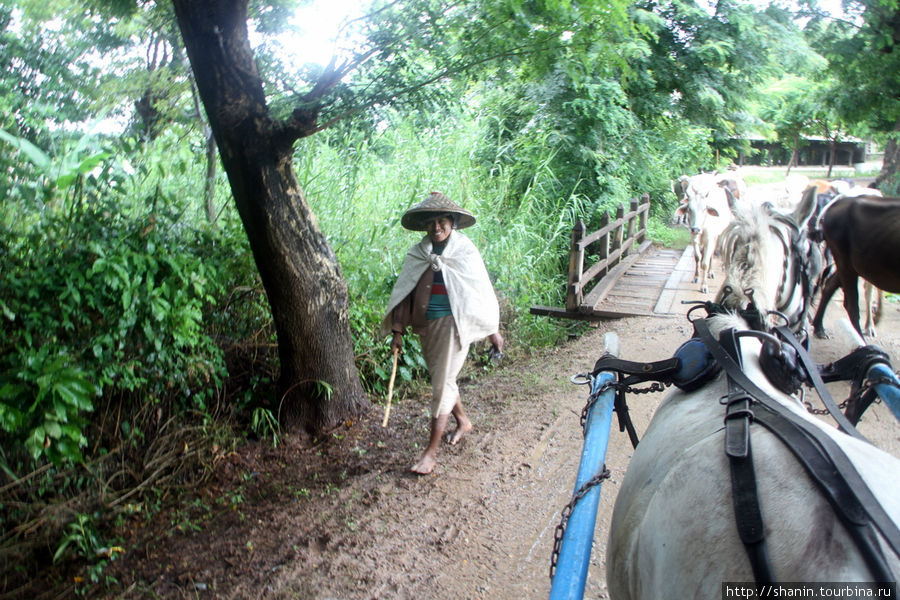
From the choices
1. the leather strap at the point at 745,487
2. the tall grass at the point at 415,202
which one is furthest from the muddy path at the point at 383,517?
the leather strap at the point at 745,487

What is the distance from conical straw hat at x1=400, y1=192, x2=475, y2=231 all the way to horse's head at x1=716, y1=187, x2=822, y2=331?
181 centimetres

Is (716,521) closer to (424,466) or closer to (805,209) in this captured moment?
(424,466)

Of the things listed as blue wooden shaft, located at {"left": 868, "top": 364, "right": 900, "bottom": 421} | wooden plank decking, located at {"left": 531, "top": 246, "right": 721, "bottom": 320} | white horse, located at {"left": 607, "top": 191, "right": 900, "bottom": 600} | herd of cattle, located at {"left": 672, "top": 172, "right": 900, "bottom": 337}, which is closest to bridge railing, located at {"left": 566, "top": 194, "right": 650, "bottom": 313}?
wooden plank decking, located at {"left": 531, "top": 246, "right": 721, "bottom": 320}

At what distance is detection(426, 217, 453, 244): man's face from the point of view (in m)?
4.08

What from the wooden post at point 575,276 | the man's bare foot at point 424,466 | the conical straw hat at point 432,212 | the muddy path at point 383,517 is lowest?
the muddy path at point 383,517

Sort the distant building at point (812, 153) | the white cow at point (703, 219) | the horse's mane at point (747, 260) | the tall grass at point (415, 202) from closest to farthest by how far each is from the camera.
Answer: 1. the horse's mane at point (747, 260)
2. the tall grass at point (415, 202)
3. the white cow at point (703, 219)
4. the distant building at point (812, 153)

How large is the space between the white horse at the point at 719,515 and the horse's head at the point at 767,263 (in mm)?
616

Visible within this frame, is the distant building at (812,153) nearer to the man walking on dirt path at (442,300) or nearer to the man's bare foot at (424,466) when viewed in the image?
the man walking on dirt path at (442,300)

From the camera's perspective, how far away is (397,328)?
13.8ft

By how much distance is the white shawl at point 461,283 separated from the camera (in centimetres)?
402

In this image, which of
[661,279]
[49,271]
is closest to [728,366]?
[49,271]

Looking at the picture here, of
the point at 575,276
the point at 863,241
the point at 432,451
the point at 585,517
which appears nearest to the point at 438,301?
the point at 432,451

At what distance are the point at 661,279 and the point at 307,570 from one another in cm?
797

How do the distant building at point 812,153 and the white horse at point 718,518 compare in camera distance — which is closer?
the white horse at point 718,518
